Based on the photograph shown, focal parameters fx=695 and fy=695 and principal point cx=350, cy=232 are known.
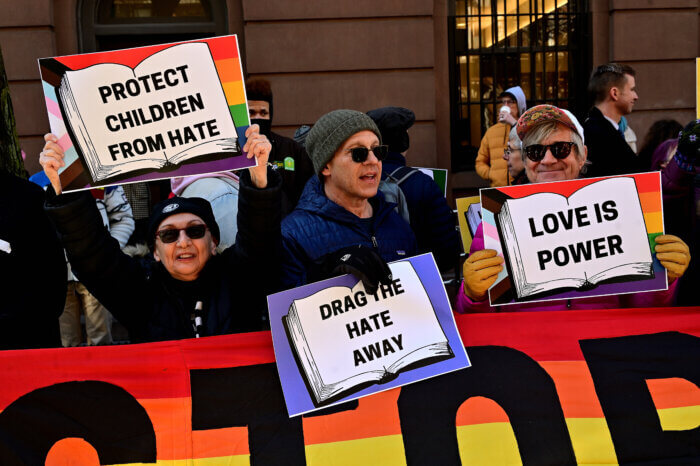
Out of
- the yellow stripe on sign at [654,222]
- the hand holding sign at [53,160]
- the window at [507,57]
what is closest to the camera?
the hand holding sign at [53,160]

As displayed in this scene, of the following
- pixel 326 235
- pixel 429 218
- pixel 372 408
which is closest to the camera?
pixel 372 408

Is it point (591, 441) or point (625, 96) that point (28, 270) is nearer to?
point (591, 441)

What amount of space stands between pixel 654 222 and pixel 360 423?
4.37ft

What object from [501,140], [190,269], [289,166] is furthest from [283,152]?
[501,140]

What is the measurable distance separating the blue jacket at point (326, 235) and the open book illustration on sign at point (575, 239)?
1.91ft

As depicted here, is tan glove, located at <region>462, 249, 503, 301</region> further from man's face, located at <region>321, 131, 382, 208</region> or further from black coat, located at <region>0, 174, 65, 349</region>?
black coat, located at <region>0, 174, 65, 349</region>

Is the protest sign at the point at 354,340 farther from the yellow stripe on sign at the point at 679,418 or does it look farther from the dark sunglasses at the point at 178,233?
the yellow stripe on sign at the point at 679,418

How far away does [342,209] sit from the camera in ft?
9.96

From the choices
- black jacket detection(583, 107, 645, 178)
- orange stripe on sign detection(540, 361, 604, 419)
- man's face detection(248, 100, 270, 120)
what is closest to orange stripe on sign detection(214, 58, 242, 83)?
orange stripe on sign detection(540, 361, 604, 419)

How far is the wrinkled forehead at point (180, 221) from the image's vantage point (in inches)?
113

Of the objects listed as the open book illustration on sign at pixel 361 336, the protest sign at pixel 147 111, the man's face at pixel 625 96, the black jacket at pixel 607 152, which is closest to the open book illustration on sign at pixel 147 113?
the protest sign at pixel 147 111

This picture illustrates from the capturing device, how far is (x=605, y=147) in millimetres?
4422

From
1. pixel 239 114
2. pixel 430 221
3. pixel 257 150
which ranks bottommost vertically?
pixel 430 221

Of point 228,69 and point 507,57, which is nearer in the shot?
point 228,69
